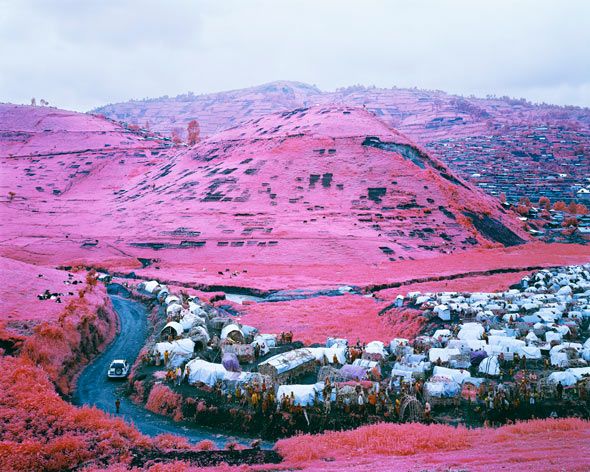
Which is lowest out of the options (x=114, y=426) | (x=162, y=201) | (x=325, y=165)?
(x=114, y=426)

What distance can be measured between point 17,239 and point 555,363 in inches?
3330

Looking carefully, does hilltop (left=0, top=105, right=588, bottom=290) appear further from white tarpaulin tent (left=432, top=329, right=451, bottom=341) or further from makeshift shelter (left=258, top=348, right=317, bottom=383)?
makeshift shelter (left=258, top=348, right=317, bottom=383)

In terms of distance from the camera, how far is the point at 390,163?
105m

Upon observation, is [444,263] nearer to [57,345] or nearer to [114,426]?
[57,345]

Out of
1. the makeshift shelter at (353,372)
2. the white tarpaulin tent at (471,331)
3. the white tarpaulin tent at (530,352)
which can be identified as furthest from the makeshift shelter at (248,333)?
the white tarpaulin tent at (530,352)

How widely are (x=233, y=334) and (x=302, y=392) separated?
11.9m

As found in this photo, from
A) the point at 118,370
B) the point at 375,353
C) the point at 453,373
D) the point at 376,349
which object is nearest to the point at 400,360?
the point at 375,353

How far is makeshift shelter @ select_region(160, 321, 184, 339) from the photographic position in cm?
3719

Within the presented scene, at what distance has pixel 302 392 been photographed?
25.1m

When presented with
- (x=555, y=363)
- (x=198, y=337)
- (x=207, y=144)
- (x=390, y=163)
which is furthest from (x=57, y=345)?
(x=207, y=144)

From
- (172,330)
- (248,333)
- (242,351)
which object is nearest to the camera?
(242,351)

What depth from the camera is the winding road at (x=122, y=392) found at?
952 inches

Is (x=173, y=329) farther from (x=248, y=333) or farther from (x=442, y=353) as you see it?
(x=442, y=353)

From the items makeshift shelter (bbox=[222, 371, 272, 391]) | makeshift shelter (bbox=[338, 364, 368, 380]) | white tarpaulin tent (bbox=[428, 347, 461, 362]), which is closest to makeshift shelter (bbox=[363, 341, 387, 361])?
makeshift shelter (bbox=[338, 364, 368, 380])
